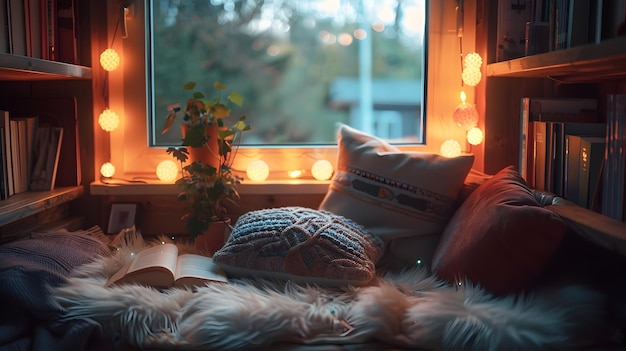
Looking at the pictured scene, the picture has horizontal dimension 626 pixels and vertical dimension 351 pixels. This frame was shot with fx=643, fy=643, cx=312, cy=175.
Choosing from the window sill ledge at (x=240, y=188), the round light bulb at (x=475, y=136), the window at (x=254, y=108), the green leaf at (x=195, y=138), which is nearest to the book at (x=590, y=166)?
the round light bulb at (x=475, y=136)

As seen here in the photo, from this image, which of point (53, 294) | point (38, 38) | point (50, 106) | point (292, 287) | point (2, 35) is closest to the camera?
point (53, 294)

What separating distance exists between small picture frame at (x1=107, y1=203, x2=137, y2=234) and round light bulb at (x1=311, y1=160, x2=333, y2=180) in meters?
0.60

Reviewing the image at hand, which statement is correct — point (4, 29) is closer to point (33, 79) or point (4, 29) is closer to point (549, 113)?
point (33, 79)

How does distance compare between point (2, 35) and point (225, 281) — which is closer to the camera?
point (225, 281)

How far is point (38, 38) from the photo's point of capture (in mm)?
1794

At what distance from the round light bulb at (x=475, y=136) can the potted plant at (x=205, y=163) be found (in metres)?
0.70

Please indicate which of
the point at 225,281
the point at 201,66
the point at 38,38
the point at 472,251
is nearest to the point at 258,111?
the point at 201,66

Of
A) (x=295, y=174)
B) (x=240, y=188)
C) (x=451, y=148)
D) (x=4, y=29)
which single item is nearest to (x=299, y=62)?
(x=295, y=174)

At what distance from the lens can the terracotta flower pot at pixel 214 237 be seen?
188 centimetres

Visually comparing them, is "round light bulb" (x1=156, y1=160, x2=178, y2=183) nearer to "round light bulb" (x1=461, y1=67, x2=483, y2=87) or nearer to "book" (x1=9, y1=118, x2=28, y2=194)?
"book" (x1=9, y1=118, x2=28, y2=194)

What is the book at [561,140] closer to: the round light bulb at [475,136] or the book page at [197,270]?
the round light bulb at [475,136]

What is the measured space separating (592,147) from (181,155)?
1.11 metres

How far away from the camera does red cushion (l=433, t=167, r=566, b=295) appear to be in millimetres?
1294

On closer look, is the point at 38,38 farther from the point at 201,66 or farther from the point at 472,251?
the point at 472,251
